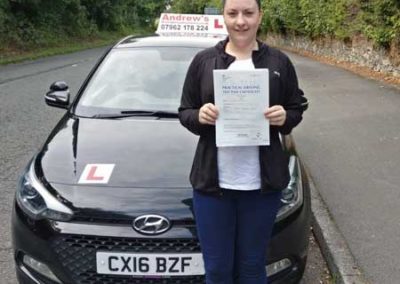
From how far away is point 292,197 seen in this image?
3.32 meters

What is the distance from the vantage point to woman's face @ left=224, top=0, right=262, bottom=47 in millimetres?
2422

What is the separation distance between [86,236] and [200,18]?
20.1ft

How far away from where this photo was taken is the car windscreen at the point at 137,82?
4371 millimetres

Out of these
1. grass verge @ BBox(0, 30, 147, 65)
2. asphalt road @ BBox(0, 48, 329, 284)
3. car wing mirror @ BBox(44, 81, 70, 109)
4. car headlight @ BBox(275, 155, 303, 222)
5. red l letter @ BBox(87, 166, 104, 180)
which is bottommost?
grass verge @ BBox(0, 30, 147, 65)

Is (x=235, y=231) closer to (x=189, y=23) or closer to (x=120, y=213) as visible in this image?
(x=120, y=213)

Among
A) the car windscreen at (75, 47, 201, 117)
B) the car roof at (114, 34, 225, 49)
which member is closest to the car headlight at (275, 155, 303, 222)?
the car windscreen at (75, 47, 201, 117)

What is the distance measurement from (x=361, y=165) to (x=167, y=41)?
2.66 metres

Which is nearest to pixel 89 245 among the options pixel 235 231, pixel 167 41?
pixel 235 231

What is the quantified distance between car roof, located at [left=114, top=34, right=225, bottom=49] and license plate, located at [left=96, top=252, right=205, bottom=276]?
2497mm

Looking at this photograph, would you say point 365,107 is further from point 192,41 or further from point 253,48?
point 253,48

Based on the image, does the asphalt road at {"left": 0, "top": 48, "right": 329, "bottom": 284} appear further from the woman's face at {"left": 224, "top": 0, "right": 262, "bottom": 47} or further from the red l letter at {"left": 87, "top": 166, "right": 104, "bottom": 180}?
the woman's face at {"left": 224, "top": 0, "right": 262, "bottom": 47}

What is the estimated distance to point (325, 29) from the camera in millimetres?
19781

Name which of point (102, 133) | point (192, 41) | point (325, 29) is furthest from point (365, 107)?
point (325, 29)

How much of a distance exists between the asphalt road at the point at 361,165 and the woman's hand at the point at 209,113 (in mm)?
1972
